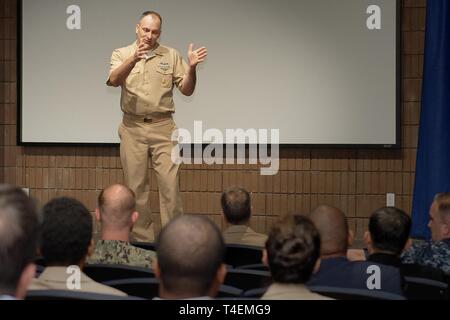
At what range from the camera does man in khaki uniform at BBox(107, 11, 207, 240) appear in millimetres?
5426

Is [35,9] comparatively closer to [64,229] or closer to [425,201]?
[425,201]

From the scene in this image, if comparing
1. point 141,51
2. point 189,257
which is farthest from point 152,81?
point 189,257

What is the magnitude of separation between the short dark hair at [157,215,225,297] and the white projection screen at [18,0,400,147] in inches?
197

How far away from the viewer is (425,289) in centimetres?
272

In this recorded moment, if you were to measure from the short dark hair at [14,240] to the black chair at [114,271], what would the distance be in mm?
1228

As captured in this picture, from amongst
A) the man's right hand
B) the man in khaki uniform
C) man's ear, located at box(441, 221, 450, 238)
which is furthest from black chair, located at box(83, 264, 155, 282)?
the man in khaki uniform

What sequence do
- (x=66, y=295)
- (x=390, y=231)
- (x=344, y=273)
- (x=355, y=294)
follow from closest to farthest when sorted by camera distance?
(x=66, y=295), (x=355, y=294), (x=344, y=273), (x=390, y=231)

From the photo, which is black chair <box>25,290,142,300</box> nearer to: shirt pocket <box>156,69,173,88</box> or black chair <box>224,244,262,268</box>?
black chair <box>224,244,262,268</box>

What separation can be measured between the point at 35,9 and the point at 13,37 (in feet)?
1.14

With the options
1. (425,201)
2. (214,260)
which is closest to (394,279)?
(214,260)

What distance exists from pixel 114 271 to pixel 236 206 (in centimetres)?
134

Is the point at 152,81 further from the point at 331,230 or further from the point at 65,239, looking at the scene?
the point at 65,239

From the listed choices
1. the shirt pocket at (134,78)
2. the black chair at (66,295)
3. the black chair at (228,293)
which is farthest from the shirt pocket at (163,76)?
the black chair at (66,295)

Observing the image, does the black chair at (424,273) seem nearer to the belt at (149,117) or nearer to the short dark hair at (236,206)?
the short dark hair at (236,206)
